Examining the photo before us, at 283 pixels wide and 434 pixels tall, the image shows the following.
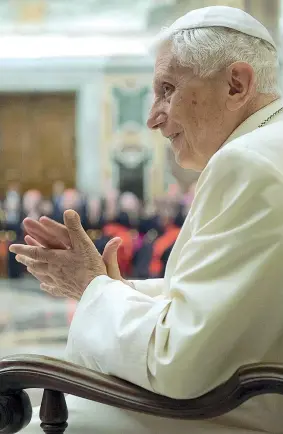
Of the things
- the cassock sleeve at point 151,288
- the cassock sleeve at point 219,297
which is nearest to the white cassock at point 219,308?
the cassock sleeve at point 219,297

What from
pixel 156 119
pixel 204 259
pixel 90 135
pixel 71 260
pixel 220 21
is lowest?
pixel 90 135

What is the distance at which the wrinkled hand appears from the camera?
162 cm

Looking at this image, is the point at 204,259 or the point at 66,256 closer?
the point at 204,259

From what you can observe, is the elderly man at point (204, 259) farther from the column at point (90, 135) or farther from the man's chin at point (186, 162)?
the column at point (90, 135)

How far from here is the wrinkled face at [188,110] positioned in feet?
5.51

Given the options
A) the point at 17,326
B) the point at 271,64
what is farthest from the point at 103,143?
the point at 271,64

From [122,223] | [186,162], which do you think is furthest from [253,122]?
[122,223]

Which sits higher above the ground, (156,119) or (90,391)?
(156,119)

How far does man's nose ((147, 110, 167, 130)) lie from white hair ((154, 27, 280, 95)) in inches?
6.1

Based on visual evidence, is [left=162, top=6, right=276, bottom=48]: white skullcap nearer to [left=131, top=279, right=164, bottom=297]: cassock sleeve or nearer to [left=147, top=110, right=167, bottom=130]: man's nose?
[left=147, top=110, right=167, bottom=130]: man's nose

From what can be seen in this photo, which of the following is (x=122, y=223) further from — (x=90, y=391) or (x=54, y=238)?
(x=90, y=391)

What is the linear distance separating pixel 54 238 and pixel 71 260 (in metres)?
0.09

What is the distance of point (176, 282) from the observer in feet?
4.59

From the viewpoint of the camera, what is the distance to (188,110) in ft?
5.62
